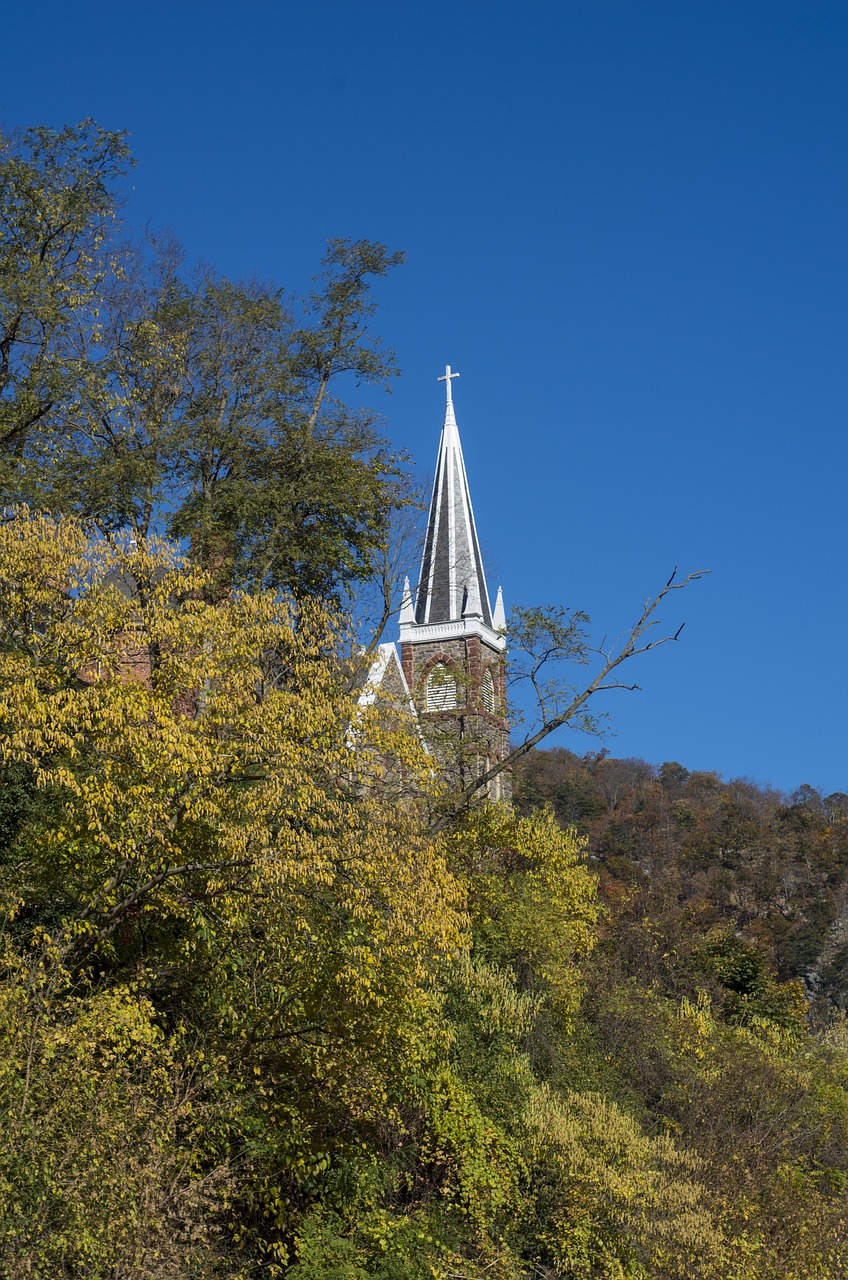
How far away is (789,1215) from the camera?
20281mm

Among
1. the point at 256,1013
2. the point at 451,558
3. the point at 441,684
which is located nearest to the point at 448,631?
the point at 451,558

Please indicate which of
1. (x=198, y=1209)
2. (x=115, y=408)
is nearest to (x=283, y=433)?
(x=115, y=408)

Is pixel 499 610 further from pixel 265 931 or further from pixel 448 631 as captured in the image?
pixel 265 931

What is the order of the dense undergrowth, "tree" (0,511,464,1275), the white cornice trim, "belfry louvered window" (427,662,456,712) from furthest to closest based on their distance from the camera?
the white cornice trim
"belfry louvered window" (427,662,456,712)
"tree" (0,511,464,1275)
the dense undergrowth

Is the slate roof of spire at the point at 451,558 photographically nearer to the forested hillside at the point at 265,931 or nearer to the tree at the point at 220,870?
the forested hillside at the point at 265,931

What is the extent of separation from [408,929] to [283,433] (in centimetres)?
1326

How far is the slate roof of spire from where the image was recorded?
5212cm

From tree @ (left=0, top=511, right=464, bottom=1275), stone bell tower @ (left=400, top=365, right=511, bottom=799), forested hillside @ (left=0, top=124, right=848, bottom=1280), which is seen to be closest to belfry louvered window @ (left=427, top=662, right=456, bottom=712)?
forested hillside @ (left=0, top=124, right=848, bottom=1280)

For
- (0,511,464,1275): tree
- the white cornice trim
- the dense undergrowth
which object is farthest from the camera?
the white cornice trim

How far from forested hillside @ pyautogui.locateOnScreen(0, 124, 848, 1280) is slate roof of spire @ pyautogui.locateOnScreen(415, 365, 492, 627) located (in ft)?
78.8

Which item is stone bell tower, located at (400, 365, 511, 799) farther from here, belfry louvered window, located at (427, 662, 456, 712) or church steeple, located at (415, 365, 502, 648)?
belfry louvered window, located at (427, 662, 456, 712)

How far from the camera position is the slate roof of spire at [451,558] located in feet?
171

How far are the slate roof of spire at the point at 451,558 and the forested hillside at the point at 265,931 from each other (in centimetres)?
2401

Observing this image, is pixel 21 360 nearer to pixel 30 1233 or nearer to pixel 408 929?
pixel 408 929
